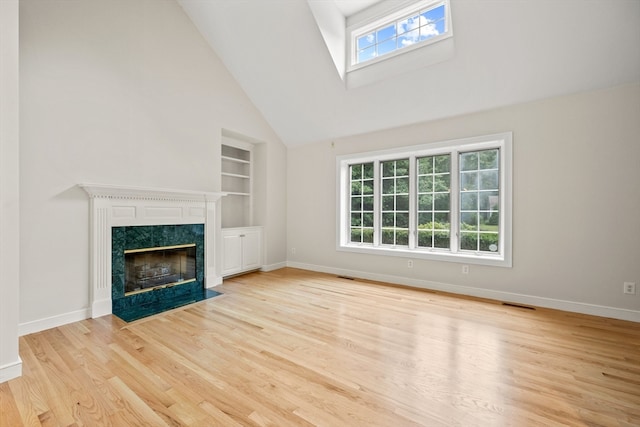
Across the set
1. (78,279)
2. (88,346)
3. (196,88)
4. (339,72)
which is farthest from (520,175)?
(78,279)

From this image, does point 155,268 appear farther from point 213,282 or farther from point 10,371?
point 10,371

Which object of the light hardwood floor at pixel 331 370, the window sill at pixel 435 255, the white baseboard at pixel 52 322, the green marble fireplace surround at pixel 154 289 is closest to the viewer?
the light hardwood floor at pixel 331 370

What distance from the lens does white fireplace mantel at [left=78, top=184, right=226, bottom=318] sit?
9.83 feet

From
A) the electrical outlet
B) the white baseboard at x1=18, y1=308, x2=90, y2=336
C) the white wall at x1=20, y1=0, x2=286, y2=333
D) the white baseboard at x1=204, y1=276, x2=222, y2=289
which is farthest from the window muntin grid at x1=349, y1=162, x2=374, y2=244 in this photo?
the white baseboard at x1=18, y1=308, x2=90, y2=336

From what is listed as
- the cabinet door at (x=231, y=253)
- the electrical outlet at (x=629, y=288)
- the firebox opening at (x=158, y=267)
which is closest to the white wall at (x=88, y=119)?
the firebox opening at (x=158, y=267)

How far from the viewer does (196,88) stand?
4.09m

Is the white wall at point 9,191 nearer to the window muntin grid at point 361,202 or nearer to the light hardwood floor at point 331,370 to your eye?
the light hardwood floor at point 331,370

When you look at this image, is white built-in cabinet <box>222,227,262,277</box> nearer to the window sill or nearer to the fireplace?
the fireplace

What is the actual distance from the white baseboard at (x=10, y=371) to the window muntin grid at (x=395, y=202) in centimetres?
437

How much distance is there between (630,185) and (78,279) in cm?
600

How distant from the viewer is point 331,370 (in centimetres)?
201

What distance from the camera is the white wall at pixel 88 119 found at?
264 cm

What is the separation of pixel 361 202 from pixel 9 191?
14.1ft

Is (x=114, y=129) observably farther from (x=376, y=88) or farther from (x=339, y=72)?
(x=376, y=88)
